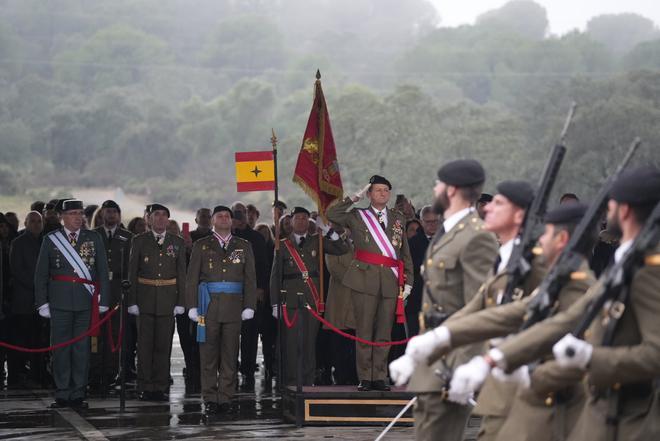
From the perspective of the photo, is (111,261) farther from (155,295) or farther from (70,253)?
(70,253)

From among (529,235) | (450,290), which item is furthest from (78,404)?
(529,235)

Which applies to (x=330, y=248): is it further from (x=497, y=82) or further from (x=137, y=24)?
(x=137, y=24)

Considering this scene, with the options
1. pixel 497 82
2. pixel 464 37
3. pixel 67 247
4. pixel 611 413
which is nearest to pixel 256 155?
pixel 67 247

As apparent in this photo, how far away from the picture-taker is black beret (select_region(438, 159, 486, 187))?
297 inches

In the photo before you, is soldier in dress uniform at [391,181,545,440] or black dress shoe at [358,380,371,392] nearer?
soldier in dress uniform at [391,181,545,440]

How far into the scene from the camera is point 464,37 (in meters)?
132

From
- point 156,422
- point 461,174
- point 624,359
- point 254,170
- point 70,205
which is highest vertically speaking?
point 254,170

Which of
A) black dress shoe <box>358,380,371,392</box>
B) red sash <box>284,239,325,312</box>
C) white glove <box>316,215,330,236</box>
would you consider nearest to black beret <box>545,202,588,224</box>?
black dress shoe <box>358,380,371,392</box>

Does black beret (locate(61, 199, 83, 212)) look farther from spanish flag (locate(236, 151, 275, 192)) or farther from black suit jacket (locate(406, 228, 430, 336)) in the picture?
black suit jacket (locate(406, 228, 430, 336))

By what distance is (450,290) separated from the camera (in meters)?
7.54

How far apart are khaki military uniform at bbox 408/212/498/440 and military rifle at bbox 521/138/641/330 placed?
1.40 meters

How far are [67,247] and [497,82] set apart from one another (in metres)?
102

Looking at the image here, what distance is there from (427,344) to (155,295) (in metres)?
8.90

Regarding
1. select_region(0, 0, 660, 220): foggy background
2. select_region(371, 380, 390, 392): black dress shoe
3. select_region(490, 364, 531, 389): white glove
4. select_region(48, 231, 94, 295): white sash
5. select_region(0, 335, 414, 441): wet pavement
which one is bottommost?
select_region(0, 335, 414, 441): wet pavement
